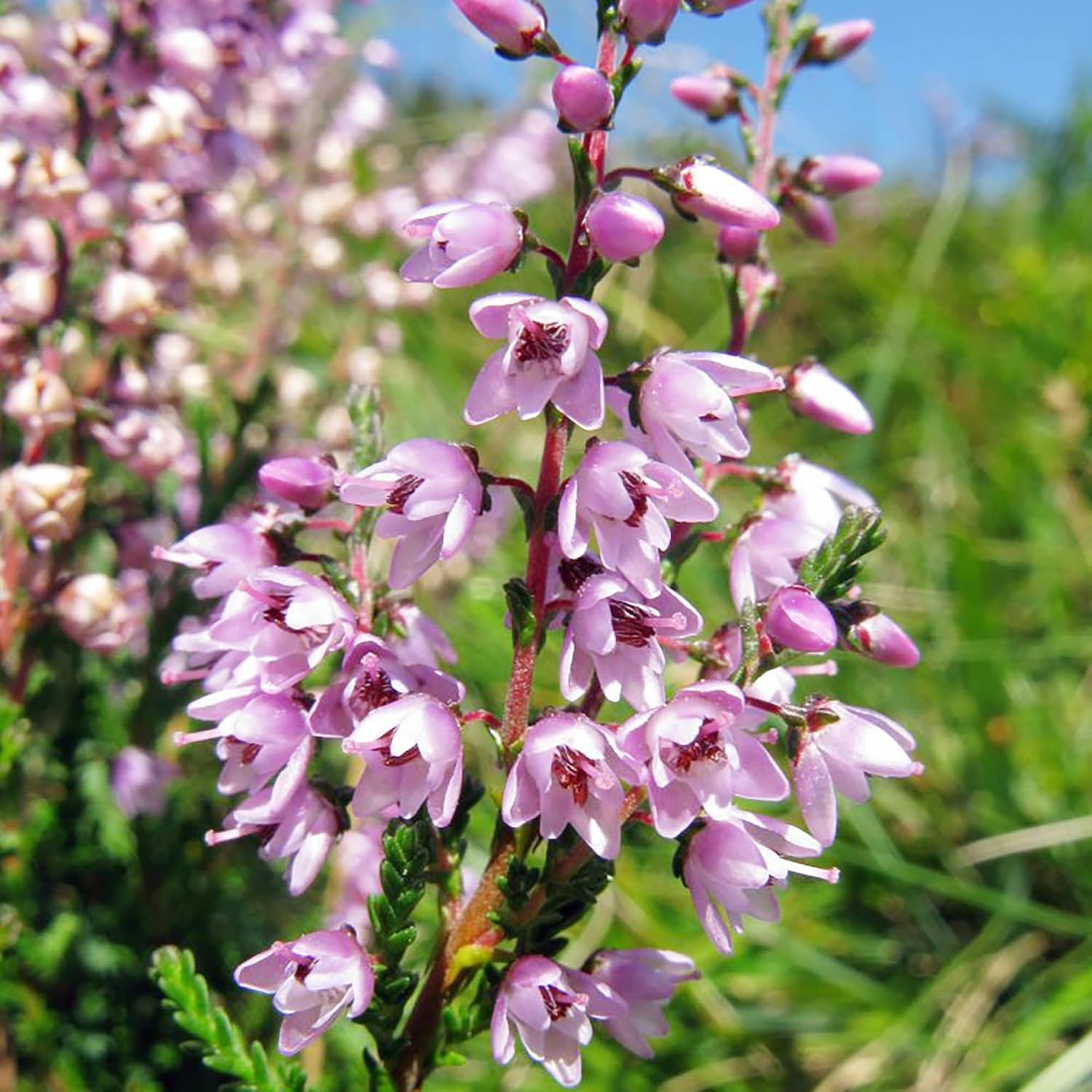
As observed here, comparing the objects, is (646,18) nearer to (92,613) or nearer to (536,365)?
(536,365)

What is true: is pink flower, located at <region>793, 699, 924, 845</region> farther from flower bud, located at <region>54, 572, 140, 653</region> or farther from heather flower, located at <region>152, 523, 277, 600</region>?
flower bud, located at <region>54, 572, 140, 653</region>

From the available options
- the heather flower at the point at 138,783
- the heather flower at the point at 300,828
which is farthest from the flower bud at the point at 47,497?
the heather flower at the point at 300,828

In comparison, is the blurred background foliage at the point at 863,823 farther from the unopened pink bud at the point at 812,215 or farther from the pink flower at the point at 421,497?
the unopened pink bud at the point at 812,215

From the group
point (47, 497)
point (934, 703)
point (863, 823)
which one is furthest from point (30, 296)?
point (934, 703)

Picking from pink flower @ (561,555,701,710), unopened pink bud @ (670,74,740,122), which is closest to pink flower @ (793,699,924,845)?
pink flower @ (561,555,701,710)

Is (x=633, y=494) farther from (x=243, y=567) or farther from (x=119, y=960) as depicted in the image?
(x=119, y=960)

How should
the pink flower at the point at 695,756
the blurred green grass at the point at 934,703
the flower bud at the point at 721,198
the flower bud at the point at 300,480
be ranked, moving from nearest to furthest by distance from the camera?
the pink flower at the point at 695,756 < the flower bud at the point at 721,198 < the flower bud at the point at 300,480 < the blurred green grass at the point at 934,703

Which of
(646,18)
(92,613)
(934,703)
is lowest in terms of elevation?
(934,703)
